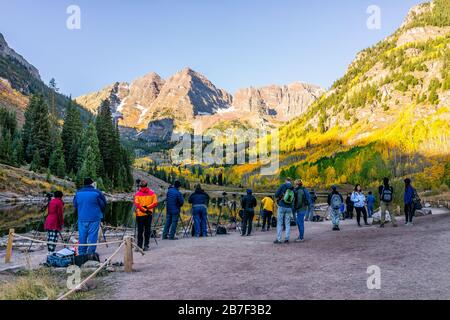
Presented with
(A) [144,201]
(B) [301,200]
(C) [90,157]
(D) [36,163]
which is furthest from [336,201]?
(D) [36,163]

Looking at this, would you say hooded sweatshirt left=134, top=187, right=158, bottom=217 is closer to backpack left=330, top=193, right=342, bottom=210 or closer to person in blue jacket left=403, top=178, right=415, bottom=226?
backpack left=330, top=193, right=342, bottom=210

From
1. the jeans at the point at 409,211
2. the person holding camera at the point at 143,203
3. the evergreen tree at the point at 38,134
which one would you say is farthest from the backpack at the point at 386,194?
the evergreen tree at the point at 38,134

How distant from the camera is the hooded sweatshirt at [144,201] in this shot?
16844 mm

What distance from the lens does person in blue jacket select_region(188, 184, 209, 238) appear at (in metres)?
21.8

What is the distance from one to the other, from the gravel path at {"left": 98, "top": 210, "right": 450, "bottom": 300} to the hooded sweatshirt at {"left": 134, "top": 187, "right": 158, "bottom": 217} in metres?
1.82

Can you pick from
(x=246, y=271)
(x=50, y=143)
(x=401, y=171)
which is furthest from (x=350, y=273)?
(x=401, y=171)

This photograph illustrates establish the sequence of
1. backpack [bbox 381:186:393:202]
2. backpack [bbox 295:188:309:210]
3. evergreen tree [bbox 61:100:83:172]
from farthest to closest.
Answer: evergreen tree [bbox 61:100:83:172], backpack [bbox 381:186:393:202], backpack [bbox 295:188:309:210]

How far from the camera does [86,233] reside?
14.8 metres

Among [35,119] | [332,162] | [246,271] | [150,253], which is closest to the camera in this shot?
[246,271]

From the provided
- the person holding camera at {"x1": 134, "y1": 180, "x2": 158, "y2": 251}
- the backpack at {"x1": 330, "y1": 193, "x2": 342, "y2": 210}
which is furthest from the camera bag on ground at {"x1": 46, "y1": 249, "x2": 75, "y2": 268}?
the backpack at {"x1": 330, "y1": 193, "x2": 342, "y2": 210}

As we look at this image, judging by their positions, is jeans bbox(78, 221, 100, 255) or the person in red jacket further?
the person in red jacket
